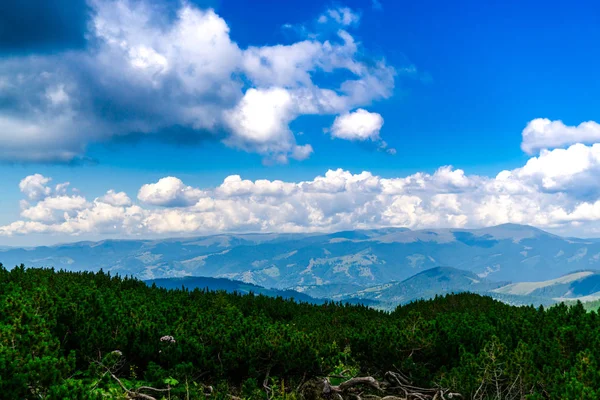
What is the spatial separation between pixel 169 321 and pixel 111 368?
394cm

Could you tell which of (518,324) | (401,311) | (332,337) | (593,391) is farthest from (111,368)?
(401,311)

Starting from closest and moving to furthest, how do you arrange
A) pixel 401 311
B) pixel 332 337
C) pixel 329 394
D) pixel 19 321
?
1. pixel 19 321
2. pixel 329 394
3. pixel 332 337
4. pixel 401 311

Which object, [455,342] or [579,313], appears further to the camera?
[579,313]

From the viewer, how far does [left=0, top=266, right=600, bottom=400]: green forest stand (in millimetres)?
10312

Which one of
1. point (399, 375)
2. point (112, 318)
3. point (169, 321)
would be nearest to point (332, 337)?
point (399, 375)

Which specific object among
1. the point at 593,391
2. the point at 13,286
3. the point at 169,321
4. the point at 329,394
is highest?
the point at 13,286

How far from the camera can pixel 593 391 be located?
8484 mm

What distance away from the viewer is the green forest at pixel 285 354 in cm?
1031

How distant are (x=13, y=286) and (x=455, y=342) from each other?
14.5 m

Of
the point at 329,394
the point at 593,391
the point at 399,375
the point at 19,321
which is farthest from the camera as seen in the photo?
the point at 399,375

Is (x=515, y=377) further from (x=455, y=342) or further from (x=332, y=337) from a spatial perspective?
(x=332, y=337)

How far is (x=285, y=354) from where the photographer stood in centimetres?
1219

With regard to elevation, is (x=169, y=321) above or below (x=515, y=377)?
above

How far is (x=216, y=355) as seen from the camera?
12562 millimetres
